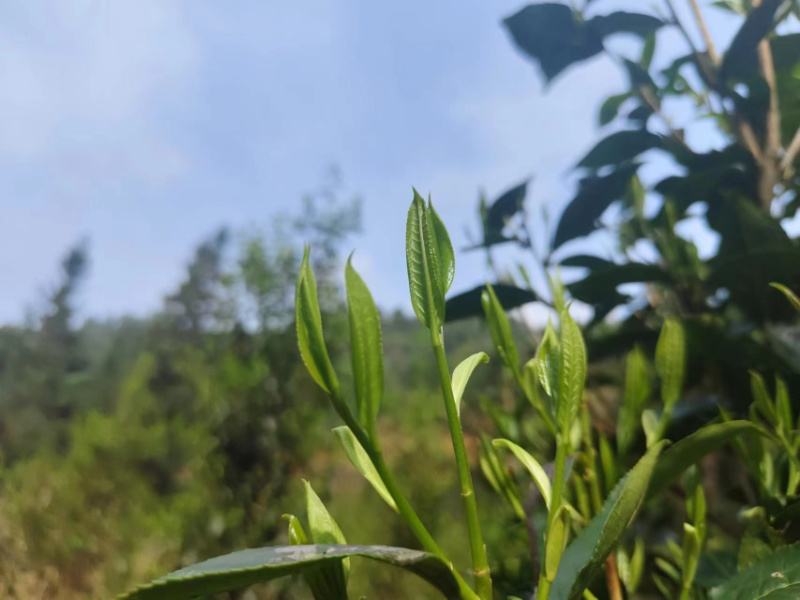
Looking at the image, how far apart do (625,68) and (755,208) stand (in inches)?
7.8

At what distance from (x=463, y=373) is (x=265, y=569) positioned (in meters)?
0.10

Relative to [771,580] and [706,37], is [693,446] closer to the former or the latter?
[771,580]

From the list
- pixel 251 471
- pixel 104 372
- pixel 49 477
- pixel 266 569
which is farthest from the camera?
pixel 104 372

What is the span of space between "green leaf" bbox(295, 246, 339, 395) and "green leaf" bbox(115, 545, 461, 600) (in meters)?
0.05

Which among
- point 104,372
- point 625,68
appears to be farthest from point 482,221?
point 104,372

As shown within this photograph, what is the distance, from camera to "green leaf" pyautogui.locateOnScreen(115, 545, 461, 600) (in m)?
0.14

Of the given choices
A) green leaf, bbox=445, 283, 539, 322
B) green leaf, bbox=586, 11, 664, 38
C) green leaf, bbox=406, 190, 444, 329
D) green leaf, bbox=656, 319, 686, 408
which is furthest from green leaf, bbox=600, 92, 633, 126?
green leaf, bbox=406, 190, 444, 329

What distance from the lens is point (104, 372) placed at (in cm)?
957

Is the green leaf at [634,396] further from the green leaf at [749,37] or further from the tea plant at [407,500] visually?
the green leaf at [749,37]

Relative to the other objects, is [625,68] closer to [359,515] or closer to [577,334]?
[577,334]

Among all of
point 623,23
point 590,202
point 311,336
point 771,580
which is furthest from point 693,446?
point 623,23

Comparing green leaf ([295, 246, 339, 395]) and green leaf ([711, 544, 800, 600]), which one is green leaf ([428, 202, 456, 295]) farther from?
green leaf ([711, 544, 800, 600])

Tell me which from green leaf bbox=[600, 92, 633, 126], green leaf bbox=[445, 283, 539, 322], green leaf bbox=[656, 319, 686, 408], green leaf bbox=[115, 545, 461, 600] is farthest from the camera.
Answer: green leaf bbox=[600, 92, 633, 126]

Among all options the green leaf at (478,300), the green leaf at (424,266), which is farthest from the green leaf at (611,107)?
the green leaf at (424,266)
